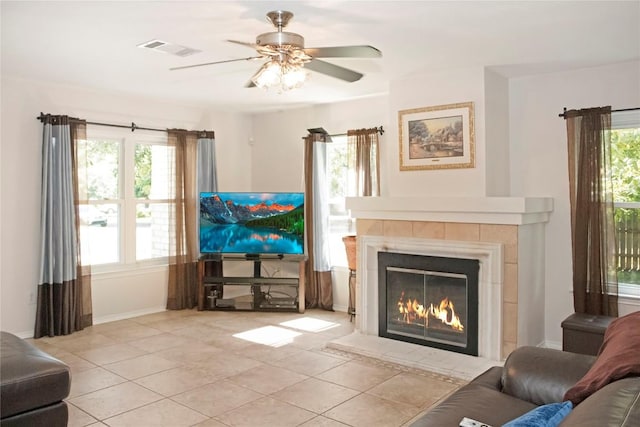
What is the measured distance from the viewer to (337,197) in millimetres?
6180

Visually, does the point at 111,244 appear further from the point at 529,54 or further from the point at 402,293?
the point at 529,54

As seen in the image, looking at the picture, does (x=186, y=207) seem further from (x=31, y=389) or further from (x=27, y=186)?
(x=31, y=389)

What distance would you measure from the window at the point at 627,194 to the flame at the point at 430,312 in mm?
1411

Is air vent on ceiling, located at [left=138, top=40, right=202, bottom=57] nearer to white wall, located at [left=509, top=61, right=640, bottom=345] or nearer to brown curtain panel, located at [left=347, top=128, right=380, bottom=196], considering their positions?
brown curtain panel, located at [left=347, top=128, right=380, bottom=196]

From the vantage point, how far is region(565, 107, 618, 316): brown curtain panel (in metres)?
4.16

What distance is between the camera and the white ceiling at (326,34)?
294 centimetres

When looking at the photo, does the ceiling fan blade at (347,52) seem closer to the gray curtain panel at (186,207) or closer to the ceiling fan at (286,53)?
the ceiling fan at (286,53)

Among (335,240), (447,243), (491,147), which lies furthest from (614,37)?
(335,240)

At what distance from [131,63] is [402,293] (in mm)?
3154

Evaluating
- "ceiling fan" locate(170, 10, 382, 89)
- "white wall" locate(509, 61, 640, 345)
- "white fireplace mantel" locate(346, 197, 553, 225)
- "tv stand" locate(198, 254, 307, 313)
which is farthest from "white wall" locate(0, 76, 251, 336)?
"white wall" locate(509, 61, 640, 345)

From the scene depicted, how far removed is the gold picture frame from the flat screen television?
1700 mm

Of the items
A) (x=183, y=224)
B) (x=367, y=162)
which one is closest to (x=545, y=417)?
(x=367, y=162)

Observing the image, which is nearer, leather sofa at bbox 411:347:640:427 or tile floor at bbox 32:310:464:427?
leather sofa at bbox 411:347:640:427

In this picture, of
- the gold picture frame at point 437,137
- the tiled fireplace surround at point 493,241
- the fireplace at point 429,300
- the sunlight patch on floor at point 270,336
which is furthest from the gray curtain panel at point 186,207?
the gold picture frame at point 437,137
